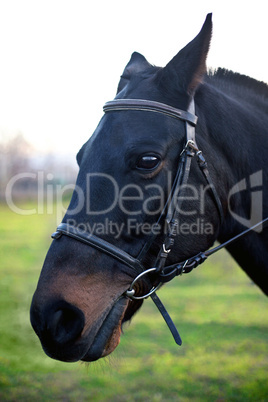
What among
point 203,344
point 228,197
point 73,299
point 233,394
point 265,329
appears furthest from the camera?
point 265,329

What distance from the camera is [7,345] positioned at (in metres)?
7.03

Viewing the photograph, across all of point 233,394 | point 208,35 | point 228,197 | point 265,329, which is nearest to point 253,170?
point 228,197

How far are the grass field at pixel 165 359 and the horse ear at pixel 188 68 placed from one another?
204cm

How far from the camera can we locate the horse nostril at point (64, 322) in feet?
6.97

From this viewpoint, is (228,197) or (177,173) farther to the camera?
(228,197)

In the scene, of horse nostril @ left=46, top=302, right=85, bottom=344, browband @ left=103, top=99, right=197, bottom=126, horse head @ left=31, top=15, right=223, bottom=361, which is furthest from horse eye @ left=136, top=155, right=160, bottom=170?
horse nostril @ left=46, top=302, right=85, bottom=344

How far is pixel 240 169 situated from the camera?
115 inches

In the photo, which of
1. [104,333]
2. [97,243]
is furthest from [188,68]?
[104,333]

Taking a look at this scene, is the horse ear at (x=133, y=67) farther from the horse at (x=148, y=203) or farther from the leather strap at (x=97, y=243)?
the leather strap at (x=97, y=243)

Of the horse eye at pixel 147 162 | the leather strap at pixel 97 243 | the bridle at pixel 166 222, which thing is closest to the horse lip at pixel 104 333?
the bridle at pixel 166 222

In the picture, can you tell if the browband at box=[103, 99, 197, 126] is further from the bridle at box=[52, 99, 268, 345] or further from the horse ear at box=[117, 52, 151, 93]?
the horse ear at box=[117, 52, 151, 93]

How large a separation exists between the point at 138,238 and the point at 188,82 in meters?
1.17

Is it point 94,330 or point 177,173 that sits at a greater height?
point 177,173

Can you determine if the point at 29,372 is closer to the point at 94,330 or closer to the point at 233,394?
the point at 233,394
